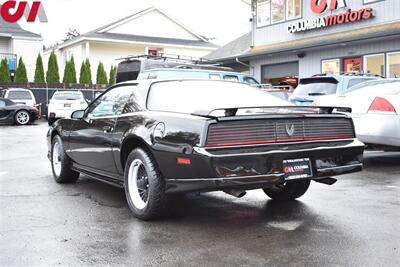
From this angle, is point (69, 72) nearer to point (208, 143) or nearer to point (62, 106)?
point (62, 106)

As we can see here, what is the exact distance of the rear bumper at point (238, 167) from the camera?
4496 millimetres

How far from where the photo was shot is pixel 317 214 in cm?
535

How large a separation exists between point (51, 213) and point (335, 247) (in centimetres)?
300

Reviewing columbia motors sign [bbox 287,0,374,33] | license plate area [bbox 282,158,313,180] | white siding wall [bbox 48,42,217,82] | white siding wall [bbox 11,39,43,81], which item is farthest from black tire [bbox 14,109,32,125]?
license plate area [bbox 282,158,313,180]

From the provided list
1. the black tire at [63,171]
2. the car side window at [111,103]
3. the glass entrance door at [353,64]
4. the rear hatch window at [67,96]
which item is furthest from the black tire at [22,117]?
the car side window at [111,103]

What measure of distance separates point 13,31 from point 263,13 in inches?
719

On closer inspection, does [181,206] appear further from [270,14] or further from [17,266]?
[270,14]

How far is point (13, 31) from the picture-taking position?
112ft

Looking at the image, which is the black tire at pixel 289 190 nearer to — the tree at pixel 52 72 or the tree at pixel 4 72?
the tree at pixel 4 72

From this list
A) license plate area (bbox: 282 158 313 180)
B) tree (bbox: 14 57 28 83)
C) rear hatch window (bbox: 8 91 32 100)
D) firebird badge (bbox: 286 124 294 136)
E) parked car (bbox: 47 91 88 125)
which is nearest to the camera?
license plate area (bbox: 282 158 313 180)

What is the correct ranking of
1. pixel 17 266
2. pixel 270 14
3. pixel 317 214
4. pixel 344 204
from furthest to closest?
pixel 270 14
pixel 344 204
pixel 317 214
pixel 17 266

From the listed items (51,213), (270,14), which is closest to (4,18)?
(270,14)

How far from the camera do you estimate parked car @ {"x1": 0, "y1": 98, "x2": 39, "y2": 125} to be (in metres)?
21.4

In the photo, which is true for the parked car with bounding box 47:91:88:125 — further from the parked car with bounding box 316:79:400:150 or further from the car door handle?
the car door handle
